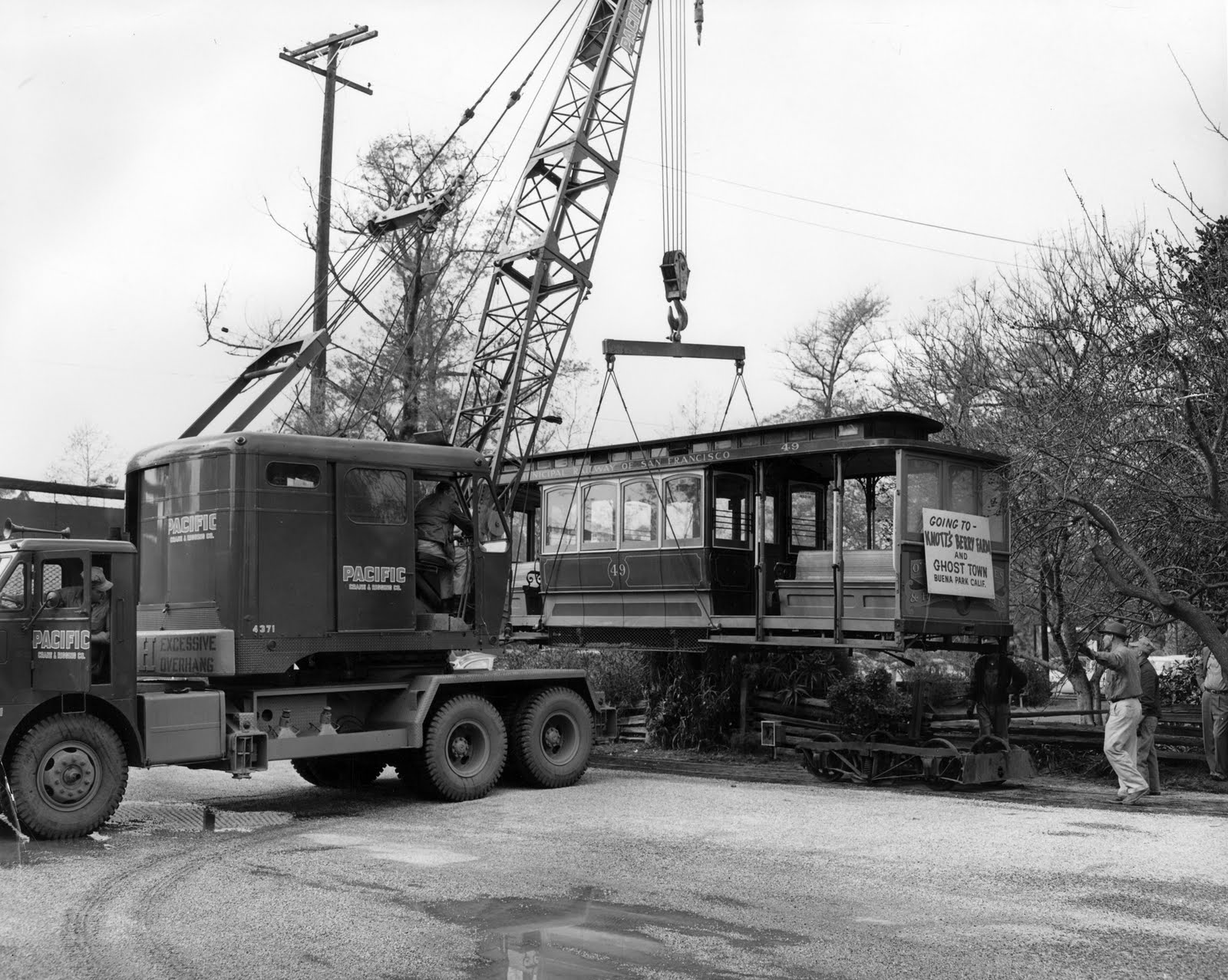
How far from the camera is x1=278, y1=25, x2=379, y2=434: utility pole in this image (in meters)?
22.5

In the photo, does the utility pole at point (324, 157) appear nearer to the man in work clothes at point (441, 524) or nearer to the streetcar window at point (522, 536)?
the streetcar window at point (522, 536)

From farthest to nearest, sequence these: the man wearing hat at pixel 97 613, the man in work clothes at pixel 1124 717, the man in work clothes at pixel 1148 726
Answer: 1. the man in work clothes at pixel 1148 726
2. the man in work clothes at pixel 1124 717
3. the man wearing hat at pixel 97 613

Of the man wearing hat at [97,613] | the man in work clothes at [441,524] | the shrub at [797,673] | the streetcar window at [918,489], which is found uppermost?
the streetcar window at [918,489]

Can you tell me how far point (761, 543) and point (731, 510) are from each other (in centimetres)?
96

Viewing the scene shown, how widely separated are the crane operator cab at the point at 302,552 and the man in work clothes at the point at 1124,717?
6.52 meters

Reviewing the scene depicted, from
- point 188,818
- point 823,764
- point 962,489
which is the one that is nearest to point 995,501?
point 962,489

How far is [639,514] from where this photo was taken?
58.3 ft

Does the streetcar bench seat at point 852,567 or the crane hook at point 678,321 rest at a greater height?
the crane hook at point 678,321

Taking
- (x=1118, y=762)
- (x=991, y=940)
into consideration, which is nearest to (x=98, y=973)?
(x=991, y=940)

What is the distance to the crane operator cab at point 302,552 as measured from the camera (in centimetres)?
1227

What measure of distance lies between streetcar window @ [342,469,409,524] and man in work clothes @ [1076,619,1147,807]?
7.19 metres

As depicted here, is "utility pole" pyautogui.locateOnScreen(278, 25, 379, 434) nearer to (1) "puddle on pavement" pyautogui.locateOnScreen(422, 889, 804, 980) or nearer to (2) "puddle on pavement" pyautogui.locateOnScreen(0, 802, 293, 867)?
(2) "puddle on pavement" pyautogui.locateOnScreen(0, 802, 293, 867)

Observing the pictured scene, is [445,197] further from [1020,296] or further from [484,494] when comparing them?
[1020,296]

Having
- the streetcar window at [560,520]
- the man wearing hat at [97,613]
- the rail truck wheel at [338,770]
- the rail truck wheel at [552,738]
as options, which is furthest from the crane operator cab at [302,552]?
the streetcar window at [560,520]
